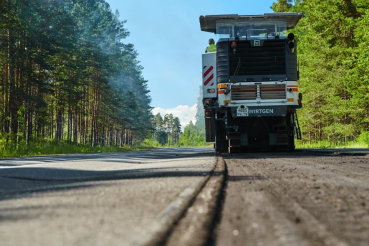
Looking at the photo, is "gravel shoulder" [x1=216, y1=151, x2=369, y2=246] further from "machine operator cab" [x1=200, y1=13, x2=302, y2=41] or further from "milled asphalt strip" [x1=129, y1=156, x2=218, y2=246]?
"machine operator cab" [x1=200, y1=13, x2=302, y2=41]

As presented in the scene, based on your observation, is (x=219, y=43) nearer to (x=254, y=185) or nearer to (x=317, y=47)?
(x=254, y=185)

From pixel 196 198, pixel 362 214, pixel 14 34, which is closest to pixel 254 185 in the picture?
pixel 196 198

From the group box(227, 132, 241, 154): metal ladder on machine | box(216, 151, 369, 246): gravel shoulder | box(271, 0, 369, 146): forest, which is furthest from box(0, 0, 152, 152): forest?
box(271, 0, 369, 146): forest

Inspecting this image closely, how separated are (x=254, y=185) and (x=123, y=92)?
158ft

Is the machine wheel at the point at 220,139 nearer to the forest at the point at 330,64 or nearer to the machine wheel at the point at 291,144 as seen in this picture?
the machine wheel at the point at 291,144

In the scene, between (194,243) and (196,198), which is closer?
(194,243)

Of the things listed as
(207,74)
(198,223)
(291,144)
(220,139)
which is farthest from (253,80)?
(198,223)

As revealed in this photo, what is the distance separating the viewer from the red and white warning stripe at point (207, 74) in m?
13.2

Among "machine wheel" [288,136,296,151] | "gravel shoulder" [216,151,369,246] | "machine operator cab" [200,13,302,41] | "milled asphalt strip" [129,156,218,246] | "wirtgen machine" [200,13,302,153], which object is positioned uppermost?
"machine operator cab" [200,13,302,41]

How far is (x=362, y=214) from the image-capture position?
7.50 feet

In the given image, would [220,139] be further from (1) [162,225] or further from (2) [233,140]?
(1) [162,225]

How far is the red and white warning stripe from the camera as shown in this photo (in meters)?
13.2

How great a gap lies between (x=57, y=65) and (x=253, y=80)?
89.0 ft

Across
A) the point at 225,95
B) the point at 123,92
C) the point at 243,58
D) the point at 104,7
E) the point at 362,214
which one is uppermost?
the point at 104,7
